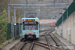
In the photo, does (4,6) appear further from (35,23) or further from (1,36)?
(1,36)

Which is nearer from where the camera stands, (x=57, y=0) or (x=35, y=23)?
(x=35, y=23)

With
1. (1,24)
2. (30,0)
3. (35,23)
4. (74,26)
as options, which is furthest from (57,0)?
(1,24)

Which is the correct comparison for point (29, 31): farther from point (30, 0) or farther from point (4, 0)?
point (4, 0)

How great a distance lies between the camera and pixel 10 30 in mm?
19484

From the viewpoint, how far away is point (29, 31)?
64.9ft

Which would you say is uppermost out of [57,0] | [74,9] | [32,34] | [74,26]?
[57,0]

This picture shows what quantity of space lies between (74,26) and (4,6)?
20.5 m

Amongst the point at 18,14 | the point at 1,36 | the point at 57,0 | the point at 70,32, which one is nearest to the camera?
the point at 1,36

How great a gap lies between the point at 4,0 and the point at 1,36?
61.2ft

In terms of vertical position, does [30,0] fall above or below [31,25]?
above

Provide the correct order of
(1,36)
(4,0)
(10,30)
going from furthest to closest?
(4,0)
(10,30)
(1,36)

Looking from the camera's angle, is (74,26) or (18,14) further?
(18,14)

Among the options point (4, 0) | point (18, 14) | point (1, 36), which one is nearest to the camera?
point (1, 36)

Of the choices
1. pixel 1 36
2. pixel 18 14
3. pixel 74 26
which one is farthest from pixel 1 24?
pixel 18 14
